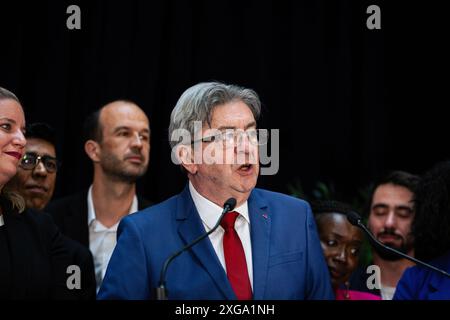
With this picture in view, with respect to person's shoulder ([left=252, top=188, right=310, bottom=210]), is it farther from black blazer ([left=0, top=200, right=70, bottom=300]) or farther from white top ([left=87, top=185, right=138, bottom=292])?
white top ([left=87, top=185, right=138, bottom=292])

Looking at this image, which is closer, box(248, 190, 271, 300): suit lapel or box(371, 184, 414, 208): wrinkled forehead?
box(248, 190, 271, 300): suit lapel

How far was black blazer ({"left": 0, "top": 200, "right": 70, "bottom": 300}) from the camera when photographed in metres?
2.30

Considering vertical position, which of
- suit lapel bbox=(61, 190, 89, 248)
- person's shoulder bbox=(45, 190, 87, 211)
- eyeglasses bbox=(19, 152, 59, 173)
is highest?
eyeglasses bbox=(19, 152, 59, 173)

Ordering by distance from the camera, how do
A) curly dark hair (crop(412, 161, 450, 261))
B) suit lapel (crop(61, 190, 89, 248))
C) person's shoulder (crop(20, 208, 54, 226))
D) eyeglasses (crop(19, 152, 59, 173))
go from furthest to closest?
1. suit lapel (crop(61, 190, 89, 248))
2. eyeglasses (crop(19, 152, 59, 173))
3. curly dark hair (crop(412, 161, 450, 261))
4. person's shoulder (crop(20, 208, 54, 226))

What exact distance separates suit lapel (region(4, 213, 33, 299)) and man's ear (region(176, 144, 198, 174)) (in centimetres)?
56

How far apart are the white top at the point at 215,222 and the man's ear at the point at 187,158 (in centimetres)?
6

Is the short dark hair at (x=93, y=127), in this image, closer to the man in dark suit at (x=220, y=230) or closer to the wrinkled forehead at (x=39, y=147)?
the wrinkled forehead at (x=39, y=147)

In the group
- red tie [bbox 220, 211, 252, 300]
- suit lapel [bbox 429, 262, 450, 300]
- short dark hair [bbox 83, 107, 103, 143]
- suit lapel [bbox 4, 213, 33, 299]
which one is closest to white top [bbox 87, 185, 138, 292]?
short dark hair [bbox 83, 107, 103, 143]

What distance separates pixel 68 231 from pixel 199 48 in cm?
141

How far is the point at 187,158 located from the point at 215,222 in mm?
245

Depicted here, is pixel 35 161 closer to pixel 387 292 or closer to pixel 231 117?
pixel 231 117

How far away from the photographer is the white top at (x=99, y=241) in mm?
3388

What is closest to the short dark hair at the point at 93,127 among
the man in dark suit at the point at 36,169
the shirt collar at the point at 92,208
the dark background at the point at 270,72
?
the dark background at the point at 270,72
